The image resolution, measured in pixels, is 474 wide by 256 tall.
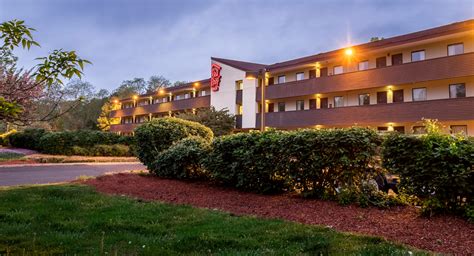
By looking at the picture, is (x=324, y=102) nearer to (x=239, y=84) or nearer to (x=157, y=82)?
(x=239, y=84)

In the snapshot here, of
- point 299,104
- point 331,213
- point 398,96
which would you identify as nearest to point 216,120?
point 299,104

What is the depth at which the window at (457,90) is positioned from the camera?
23.8 m

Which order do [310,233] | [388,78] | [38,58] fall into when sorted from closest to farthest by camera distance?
[38,58] < [310,233] < [388,78]

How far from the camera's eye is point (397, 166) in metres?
7.13

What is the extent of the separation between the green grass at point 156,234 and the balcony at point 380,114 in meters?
20.2

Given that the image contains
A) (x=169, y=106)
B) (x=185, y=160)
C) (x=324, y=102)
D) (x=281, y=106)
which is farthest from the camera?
(x=169, y=106)

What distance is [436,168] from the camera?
21.1ft

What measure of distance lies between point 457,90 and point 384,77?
14.9ft

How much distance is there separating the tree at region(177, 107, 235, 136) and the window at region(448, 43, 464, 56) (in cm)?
1958

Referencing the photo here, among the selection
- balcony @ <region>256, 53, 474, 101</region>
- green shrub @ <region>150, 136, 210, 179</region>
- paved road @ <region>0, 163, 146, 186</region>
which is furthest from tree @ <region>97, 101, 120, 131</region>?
green shrub @ <region>150, 136, 210, 179</region>

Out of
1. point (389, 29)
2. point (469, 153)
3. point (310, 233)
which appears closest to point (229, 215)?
point (310, 233)

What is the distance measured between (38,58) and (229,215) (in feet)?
15.0

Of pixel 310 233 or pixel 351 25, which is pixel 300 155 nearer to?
pixel 310 233

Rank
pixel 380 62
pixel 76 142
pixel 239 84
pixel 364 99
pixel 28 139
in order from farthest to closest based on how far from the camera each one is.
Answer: pixel 239 84 < pixel 28 139 < pixel 76 142 < pixel 364 99 < pixel 380 62
